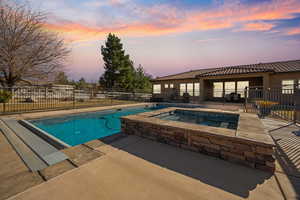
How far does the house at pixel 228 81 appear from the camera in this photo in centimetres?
1094

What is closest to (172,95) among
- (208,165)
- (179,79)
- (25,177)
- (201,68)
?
(179,79)

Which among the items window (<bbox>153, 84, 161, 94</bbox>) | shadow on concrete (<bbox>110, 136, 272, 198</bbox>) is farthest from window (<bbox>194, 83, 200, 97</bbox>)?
shadow on concrete (<bbox>110, 136, 272, 198</bbox>)

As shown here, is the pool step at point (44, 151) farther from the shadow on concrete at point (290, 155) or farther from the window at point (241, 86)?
the window at point (241, 86)

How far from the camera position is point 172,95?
53.0 ft

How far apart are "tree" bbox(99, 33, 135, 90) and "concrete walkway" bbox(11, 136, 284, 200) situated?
20.0 meters

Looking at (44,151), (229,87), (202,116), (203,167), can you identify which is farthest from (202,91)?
(44,151)

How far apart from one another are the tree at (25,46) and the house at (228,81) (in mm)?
11896

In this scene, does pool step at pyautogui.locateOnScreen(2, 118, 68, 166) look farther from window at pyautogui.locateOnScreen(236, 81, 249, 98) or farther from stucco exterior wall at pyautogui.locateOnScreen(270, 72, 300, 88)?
window at pyautogui.locateOnScreen(236, 81, 249, 98)

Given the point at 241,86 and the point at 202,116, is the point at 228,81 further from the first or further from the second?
the point at 202,116

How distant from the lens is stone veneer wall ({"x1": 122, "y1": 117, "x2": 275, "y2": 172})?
2.26 m

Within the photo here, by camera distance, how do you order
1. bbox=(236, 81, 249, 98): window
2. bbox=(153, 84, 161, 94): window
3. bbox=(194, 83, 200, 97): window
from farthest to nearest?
bbox=(153, 84, 161, 94): window, bbox=(194, 83, 200, 97): window, bbox=(236, 81, 249, 98): window

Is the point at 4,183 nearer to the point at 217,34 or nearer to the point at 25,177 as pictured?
the point at 25,177

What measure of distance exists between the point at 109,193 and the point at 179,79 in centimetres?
1598

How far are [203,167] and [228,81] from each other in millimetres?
14918
